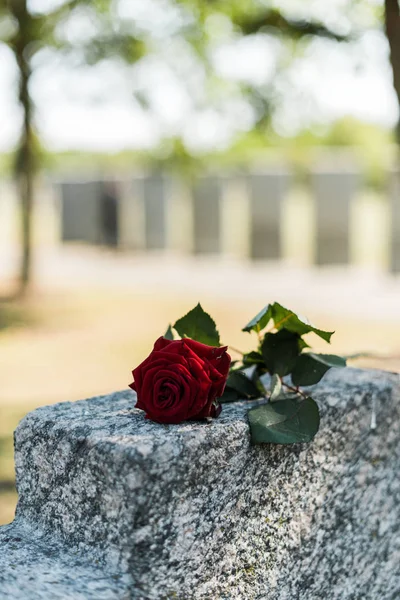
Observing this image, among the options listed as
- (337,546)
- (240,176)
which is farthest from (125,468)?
(240,176)

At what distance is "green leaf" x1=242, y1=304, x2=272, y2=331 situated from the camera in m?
1.92

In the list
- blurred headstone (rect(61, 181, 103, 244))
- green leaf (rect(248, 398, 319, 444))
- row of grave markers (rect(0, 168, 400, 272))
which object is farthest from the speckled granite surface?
blurred headstone (rect(61, 181, 103, 244))

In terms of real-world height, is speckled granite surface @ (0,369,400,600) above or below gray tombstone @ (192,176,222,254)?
below

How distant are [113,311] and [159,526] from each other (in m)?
7.37

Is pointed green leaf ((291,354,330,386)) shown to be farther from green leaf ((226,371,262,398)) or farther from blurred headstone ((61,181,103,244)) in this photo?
blurred headstone ((61,181,103,244))

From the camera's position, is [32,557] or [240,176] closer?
[32,557]

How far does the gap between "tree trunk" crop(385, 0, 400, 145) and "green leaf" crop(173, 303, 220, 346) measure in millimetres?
4399

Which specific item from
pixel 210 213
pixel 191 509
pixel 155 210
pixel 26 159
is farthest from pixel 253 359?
pixel 155 210

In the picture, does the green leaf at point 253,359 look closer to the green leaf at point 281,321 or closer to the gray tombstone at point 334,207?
the green leaf at point 281,321

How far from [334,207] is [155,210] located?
11.1 ft

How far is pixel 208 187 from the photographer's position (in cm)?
1275

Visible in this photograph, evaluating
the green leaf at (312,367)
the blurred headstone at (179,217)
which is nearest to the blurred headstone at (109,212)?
the blurred headstone at (179,217)

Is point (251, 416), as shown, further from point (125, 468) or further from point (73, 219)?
point (73, 219)

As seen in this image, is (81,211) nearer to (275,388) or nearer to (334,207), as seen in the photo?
(334,207)
